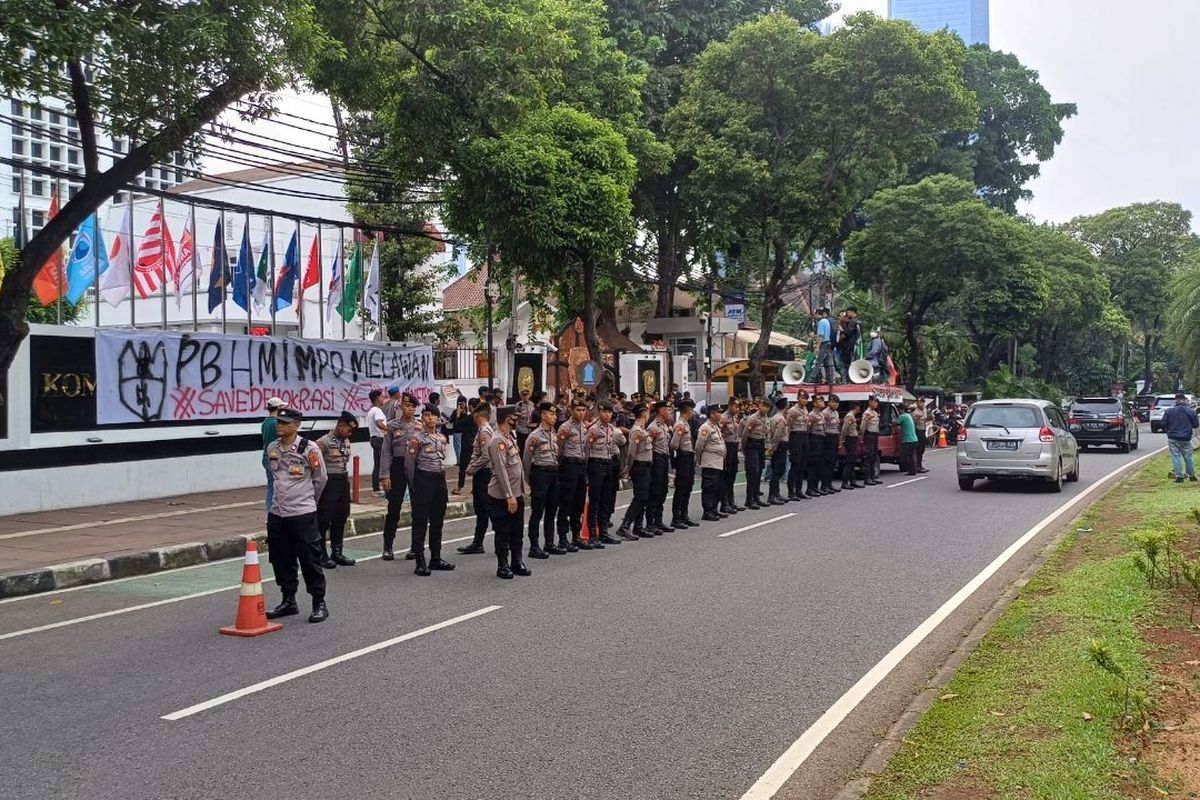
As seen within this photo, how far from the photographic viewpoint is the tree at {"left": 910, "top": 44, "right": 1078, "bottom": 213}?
5084 cm

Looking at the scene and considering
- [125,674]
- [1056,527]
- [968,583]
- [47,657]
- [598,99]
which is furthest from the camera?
[598,99]

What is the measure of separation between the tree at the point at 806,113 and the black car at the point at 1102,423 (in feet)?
31.8

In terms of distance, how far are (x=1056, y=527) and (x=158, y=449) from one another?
44.6 feet

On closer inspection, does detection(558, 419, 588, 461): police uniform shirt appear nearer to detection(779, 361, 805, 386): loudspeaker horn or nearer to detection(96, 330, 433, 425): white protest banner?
detection(96, 330, 433, 425): white protest banner

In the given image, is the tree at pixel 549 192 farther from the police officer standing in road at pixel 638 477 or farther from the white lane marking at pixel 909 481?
the white lane marking at pixel 909 481

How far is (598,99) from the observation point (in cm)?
2214

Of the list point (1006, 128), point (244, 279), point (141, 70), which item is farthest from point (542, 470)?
point (1006, 128)

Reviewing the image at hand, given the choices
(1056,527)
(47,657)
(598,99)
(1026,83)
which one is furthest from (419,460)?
(1026,83)

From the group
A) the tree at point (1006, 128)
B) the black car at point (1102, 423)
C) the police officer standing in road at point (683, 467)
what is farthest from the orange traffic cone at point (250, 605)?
the tree at point (1006, 128)

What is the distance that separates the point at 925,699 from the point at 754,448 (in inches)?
428

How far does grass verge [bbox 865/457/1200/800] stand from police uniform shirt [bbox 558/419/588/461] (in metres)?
5.25

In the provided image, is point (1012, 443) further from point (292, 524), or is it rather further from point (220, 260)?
point (220, 260)

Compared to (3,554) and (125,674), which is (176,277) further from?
(125,674)

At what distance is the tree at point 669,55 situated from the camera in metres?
28.6
